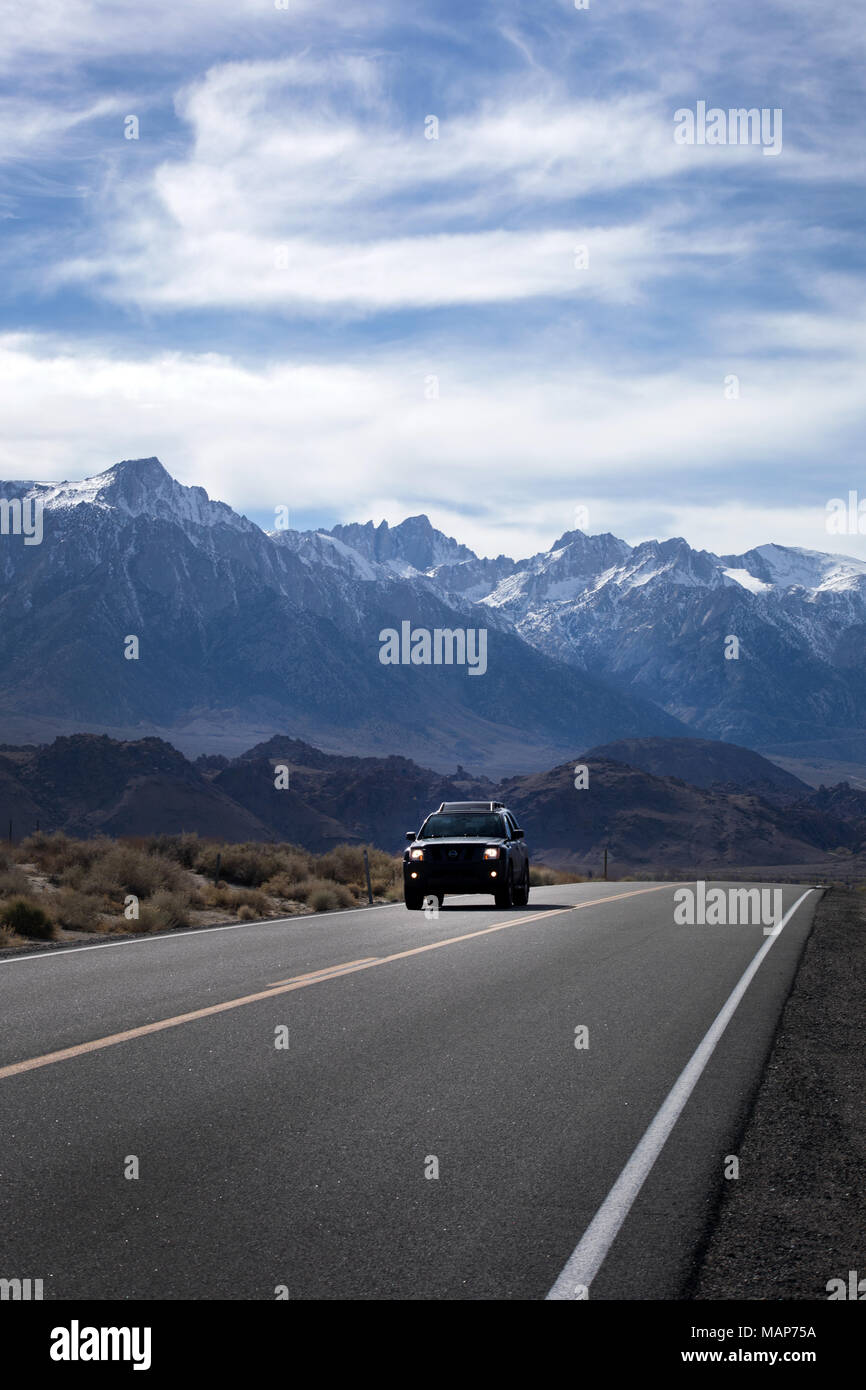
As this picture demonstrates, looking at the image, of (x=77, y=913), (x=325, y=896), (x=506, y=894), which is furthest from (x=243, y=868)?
(x=77, y=913)

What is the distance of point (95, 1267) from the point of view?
460 cm

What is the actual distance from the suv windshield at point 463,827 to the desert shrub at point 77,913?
5.40 metres

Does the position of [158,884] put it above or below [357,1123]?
below

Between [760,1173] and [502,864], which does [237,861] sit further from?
[760,1173]

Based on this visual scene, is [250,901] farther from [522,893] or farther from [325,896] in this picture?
[522,893]

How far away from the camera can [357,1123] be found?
6.61 meters

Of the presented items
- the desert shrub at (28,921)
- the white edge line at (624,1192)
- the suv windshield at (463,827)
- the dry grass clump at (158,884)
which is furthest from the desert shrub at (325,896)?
the white edge line at (624,1192)

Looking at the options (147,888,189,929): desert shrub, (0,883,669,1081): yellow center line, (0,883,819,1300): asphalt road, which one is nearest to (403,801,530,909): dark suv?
(0,883,669,1081): yellow center line

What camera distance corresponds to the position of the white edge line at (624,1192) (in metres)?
4.58

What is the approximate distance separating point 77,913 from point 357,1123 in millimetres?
13955

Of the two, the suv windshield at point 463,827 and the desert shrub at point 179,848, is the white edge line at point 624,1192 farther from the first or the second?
the desert shrub at point 179,848
